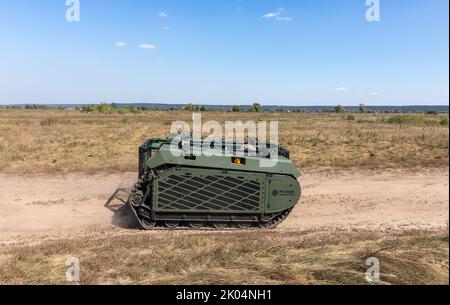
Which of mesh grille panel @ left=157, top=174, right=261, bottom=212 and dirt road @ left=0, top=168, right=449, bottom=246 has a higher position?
mesh grille panel @ left=157, top=174, right=261, bottom=212

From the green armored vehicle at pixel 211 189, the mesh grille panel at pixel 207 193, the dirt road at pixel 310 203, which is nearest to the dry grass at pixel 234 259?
the green armored vehicle at pixel 211 189

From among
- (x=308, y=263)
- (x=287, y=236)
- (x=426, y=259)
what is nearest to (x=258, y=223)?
(x=287, y=236)

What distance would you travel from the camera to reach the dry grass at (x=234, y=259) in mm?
5625

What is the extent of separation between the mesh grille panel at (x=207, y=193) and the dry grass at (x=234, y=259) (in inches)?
32.4

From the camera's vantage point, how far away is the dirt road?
33.2 ft

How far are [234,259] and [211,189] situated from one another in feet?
9.42

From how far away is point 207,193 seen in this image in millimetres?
9508

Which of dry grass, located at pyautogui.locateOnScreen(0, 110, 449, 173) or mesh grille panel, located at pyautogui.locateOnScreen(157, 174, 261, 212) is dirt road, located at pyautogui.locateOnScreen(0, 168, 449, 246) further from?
dry grass, located at pyautogui.locateOnScreen(0, 110, 449, 173)

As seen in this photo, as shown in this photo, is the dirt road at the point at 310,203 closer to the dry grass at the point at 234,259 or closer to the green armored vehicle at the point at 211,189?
the green armored vehicle at the point at 211,189

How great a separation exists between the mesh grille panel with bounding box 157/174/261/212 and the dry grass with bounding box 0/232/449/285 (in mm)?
823

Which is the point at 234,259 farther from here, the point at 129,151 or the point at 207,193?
the point at 129,151

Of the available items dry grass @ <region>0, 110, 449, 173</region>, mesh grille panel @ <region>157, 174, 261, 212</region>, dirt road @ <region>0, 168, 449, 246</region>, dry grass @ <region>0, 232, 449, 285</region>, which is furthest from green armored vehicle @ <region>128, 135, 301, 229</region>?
dry grass @ <region>0, 110, 449, 173</region>
